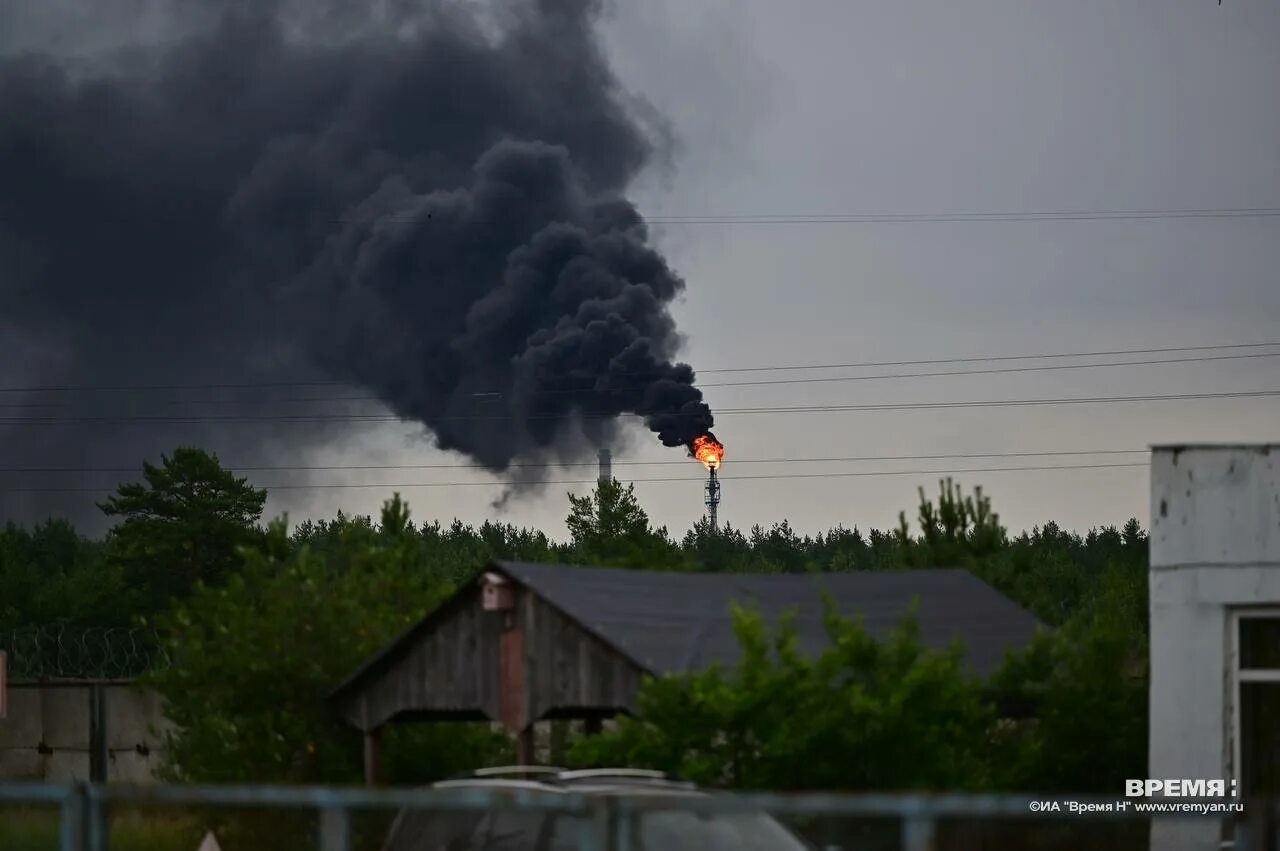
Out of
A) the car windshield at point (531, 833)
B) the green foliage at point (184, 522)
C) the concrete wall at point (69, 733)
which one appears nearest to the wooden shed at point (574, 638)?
the car windshield at point (531, 833)

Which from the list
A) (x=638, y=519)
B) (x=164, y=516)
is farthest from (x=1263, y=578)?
(x=164, y=516)

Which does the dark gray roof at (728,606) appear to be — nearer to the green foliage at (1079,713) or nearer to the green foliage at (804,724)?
the green foliage at (1079,713)

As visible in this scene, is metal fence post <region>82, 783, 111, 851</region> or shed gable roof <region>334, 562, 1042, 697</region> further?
shed gable roof <region>334, 562, 1042, 697</region>

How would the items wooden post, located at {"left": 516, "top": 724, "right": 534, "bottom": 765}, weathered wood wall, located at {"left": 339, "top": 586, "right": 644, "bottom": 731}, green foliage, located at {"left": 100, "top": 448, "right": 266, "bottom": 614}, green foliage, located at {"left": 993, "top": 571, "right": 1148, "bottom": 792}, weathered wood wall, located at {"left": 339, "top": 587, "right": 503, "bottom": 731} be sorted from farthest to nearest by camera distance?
green foliage, located at {"left": 100, "top": 448, "right": 266, "bottom": 614}, weathered wood wall, located at {"left": 339, "top": 587, "right": 503, "bottom": 731}, wooden post, located at {"left": 516, "top": 724, "right": 534, "bottom": 765}, weathered wood wall, located at {"left": 339, "top": 586, "right": 644, "bottom": 731}, green foliage, located at {"left": 993, "top": 571, "right": 1148, "bottom": 792}

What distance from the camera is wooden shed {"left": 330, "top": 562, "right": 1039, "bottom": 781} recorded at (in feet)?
70.4

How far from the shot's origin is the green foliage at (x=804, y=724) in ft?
61.7

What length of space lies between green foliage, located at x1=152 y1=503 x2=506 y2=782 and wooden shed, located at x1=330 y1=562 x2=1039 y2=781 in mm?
1556

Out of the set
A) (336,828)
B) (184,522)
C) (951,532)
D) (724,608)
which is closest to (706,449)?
(184,522)

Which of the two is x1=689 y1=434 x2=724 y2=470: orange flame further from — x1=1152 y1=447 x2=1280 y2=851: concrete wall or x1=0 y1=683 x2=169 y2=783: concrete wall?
x1=1152 y1=447 x2=1280 y2=851: concrete wall

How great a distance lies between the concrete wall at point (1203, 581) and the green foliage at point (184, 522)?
77.1 meters

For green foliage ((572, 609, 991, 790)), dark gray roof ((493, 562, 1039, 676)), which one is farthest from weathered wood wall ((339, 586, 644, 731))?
green foliage ((572, 609, 991, 790))

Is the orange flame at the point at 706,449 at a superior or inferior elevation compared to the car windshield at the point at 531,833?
superior

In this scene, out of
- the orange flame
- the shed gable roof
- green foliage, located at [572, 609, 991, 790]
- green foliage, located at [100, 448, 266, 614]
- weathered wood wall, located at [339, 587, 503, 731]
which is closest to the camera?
green foliage, located at [572, 609, 991, 790]

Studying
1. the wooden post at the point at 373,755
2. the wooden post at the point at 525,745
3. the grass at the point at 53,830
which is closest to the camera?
the grass at the point at 53,830
